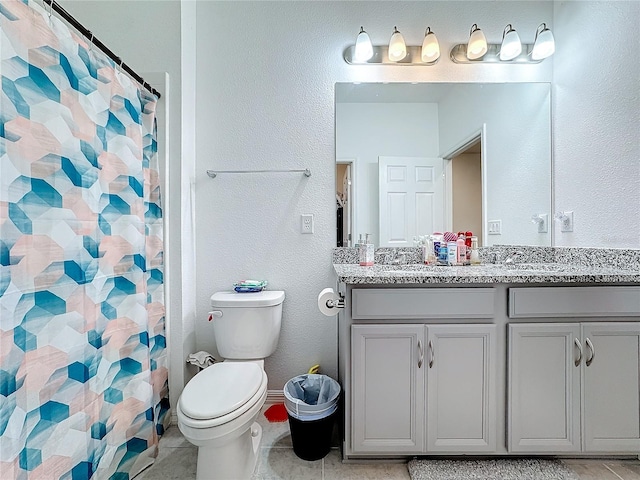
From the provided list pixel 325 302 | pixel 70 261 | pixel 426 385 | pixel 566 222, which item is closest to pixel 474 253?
pixel 566 222

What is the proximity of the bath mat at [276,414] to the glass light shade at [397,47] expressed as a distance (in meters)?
2.20

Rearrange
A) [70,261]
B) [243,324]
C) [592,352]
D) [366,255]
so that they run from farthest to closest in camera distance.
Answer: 1. [366,255]
2. [243,324]
3. [592,352]
4. [70,261]

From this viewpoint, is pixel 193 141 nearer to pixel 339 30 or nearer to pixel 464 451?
pixel 339 30

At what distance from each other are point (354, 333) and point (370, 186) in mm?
947

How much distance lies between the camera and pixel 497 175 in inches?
73.5

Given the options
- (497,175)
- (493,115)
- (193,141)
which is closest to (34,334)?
(193,141)

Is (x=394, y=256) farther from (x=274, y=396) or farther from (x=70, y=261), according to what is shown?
(x=70, y=261)

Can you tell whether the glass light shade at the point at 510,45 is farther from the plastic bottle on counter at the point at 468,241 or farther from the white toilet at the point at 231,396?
the white toilet at the point at 231,396

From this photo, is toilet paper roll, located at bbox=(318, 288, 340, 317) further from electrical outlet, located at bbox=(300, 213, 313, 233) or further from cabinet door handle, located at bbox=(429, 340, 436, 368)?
electrical outlet, located at bbox=(300, 213, 313, 233)

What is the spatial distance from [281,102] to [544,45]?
1587mm

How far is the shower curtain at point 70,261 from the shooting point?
83 centimetres

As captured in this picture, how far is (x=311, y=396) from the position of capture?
1563 mm

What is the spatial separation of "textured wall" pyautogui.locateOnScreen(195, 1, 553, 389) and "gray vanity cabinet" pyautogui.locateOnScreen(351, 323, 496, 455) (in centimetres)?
75

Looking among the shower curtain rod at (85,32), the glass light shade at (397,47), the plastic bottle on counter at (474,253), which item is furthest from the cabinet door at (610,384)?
the shower curtain rod at (85,32)
